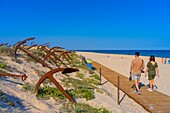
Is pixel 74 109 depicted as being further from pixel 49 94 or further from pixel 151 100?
pixel 151 100

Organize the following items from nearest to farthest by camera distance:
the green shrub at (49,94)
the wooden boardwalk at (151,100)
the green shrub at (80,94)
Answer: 1. the green shrub at (49,94)
2. the green shrub at (80,94)
3. the wooden boardwalk at (151,100)

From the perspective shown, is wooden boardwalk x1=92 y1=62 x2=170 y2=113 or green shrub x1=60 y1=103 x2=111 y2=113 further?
wooden boardwalk x1=92 y1=62 x2=170 y2=113

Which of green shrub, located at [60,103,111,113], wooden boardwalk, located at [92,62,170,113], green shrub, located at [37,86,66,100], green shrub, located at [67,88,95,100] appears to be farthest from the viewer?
wooden boardwalk, located at [92,62,170,113]

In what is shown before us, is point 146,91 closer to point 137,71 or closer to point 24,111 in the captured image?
point 137,71

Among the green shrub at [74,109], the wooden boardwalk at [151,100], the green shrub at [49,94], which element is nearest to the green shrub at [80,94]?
the green shrub at [49,94]

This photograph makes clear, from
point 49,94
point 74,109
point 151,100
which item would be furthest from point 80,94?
point 151,100

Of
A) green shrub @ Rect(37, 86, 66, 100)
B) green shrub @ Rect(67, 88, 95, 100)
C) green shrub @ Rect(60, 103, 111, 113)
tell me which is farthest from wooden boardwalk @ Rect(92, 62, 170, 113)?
green shrub @ Rect(37, 86, 66, 100)

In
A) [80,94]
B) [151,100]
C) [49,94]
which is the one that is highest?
[49,94]

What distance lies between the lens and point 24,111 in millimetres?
3451

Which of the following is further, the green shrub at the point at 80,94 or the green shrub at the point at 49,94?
the green shrub at the point at 80,94

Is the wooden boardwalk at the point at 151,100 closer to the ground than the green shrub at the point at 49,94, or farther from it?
closer to the ground

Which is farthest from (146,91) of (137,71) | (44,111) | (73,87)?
(44,111)

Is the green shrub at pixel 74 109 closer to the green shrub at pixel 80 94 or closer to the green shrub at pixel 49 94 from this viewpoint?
the green shrub at pixel 49 94

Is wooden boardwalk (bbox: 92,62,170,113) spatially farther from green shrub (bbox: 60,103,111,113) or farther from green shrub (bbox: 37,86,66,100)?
green shrub (bbox: 37,86,66,100)
